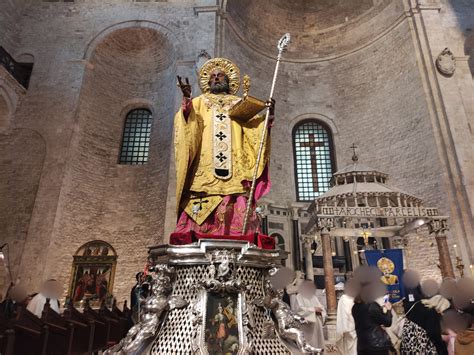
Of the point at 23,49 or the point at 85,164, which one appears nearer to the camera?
the point at 85,164

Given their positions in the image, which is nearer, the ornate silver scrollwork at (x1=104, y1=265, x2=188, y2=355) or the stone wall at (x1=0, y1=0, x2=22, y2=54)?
the ornate silver scrollwork at (x1=104, y1=265, x2=188, y2=355)

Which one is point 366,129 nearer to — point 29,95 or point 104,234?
point 104,234

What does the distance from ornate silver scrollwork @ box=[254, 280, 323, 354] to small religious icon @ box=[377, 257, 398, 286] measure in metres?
7.25

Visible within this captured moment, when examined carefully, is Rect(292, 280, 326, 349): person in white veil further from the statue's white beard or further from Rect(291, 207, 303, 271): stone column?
Rect(291, 207, 303, 271): stone column

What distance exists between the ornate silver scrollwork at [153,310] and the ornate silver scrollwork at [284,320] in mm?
498

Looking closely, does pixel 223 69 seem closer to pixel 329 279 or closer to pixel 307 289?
pixel 307 289

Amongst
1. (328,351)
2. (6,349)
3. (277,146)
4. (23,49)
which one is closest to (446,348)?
(328,351)

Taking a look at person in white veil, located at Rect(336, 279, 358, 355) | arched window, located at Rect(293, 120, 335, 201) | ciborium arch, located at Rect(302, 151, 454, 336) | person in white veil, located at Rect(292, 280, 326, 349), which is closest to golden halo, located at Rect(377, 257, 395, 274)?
ciborium arch, located at Rect(302, 151, 454, 336)

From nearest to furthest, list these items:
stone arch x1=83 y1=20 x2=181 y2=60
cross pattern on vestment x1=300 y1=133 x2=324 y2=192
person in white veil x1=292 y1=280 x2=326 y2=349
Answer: person in white veil x1=292 y1=280 x2=326 y2=349, stone arch x1=83 y1=20 x2=181 y2=60, cross pattern on vestment x1=300 y1=133 x2=324 y2=192

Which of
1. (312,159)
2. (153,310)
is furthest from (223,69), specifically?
(312,159)

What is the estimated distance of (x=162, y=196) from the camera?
1171 centimetres

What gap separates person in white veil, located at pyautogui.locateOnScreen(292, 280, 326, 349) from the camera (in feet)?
16.2

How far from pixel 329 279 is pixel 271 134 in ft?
17.0

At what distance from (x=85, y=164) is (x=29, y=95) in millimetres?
3268
